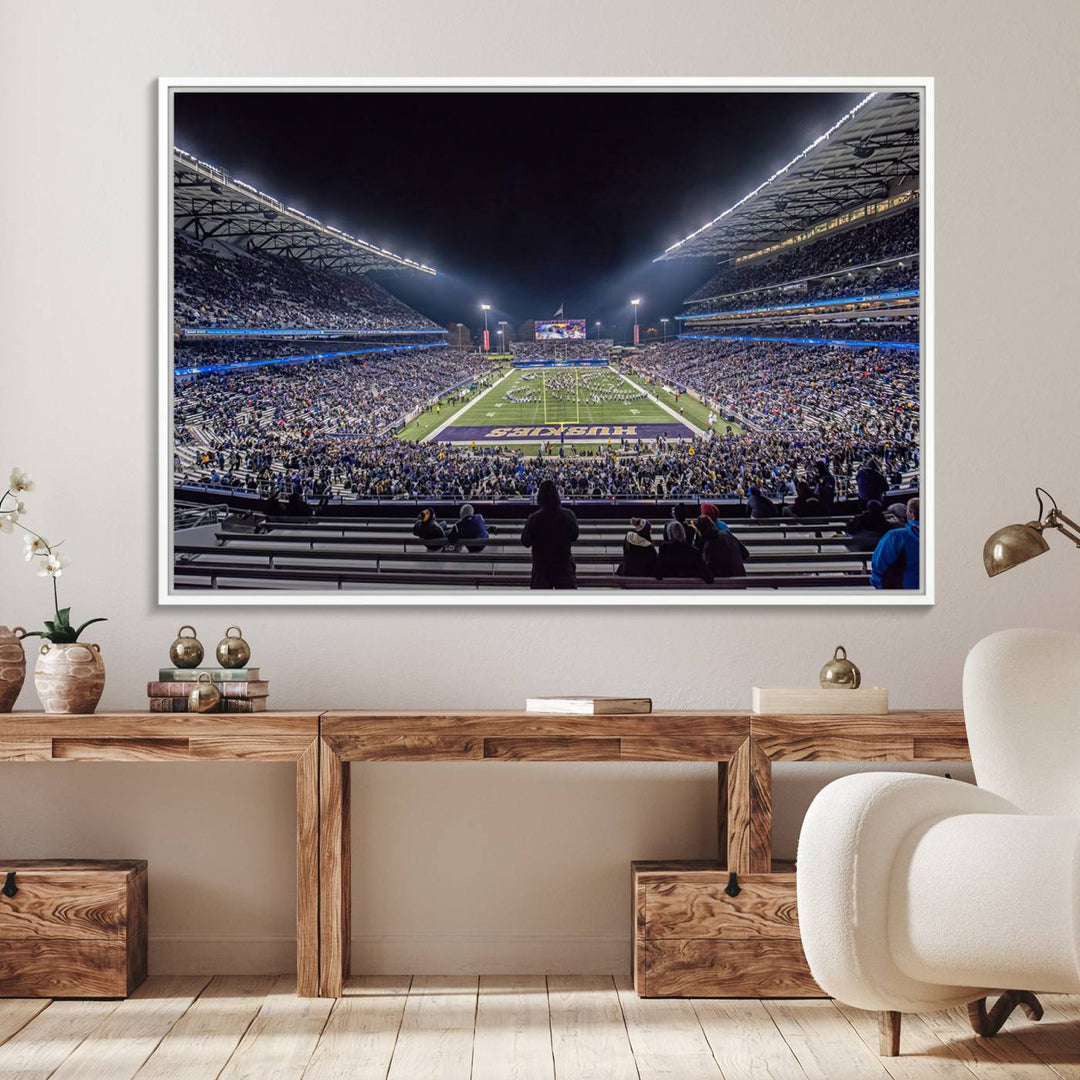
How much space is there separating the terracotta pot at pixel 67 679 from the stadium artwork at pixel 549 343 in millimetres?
372

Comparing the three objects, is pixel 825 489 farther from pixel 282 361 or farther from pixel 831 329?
pixel 282 361

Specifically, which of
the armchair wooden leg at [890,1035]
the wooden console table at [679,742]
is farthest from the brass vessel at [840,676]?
the armchair wooden leg at [890,1035]

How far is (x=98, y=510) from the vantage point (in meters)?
3.40

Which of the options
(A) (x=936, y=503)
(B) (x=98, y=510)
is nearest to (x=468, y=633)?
(B) (x=98, y=510)

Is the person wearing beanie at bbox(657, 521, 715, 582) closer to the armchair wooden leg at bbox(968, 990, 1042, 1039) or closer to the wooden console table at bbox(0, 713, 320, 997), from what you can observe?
the wooden console table at bbox(0, 713, 320, 997)

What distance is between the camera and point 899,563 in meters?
3.42

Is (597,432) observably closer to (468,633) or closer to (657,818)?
(468,633)

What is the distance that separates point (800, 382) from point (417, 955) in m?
1.93

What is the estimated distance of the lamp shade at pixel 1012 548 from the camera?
2762 mm

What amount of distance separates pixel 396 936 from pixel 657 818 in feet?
2.59

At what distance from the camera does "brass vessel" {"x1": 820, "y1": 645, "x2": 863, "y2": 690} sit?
10.2 ft

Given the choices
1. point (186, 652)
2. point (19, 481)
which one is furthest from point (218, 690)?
point (19, 481)

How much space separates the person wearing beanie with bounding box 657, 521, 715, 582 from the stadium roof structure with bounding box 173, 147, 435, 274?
3.38ft

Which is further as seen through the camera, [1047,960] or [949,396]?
[949,396]
